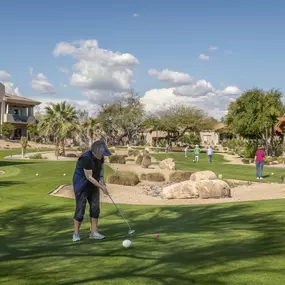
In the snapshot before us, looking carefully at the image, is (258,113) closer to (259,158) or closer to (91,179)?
(259,158)

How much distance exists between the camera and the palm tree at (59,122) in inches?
1857

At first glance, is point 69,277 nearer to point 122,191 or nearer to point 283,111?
point 122,191

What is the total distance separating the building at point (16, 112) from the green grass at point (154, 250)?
69518 mm

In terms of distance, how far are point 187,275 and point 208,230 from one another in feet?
10.2

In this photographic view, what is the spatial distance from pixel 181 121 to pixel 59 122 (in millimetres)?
36422

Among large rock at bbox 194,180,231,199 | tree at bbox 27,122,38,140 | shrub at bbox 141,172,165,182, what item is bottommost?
shrub at bbox 141,172,165,182

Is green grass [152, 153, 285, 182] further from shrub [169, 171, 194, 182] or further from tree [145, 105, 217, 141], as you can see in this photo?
tree [145, 105, 217, 141]

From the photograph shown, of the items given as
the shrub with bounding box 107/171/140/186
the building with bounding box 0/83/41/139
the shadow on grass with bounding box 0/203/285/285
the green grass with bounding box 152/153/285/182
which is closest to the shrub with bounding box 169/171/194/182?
the green grass with bounding box 152/153/285/182

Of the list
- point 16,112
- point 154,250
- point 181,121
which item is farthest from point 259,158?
point 16,112

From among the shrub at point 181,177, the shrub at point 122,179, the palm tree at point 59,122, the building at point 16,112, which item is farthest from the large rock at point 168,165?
the building at point 16,112

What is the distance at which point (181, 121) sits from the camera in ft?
261

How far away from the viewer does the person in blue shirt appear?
7.13 metres

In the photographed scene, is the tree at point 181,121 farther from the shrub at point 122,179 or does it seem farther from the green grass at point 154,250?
the green grass at point 154,250

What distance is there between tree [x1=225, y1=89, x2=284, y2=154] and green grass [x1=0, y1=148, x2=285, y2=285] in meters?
40.7
